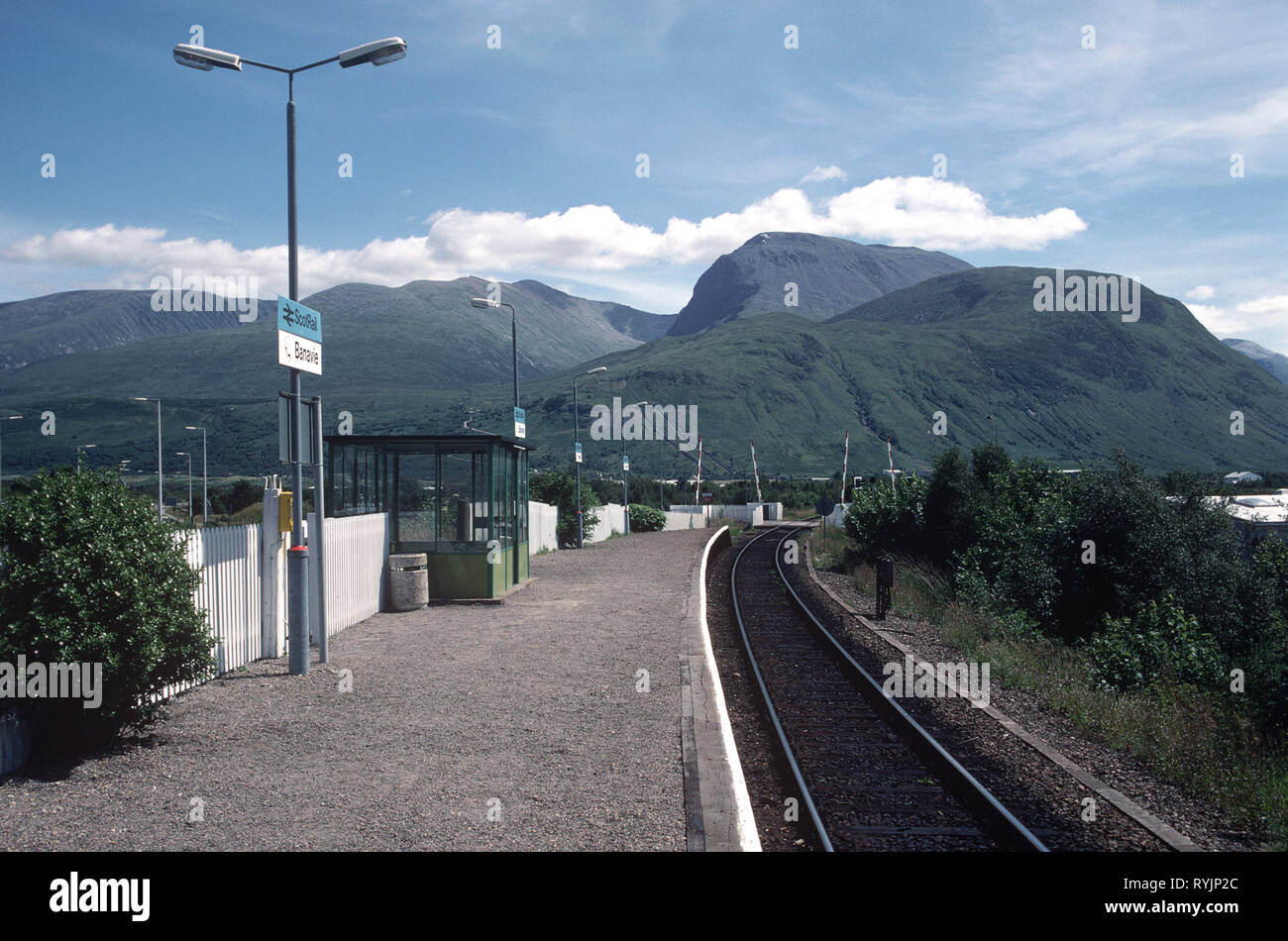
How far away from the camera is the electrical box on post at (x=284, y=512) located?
473 inches

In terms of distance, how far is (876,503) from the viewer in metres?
37.3

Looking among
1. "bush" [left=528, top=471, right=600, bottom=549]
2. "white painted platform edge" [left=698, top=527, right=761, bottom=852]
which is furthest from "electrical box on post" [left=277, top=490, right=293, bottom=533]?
"bush" [left=528, top=471, right=600, bottom=549]

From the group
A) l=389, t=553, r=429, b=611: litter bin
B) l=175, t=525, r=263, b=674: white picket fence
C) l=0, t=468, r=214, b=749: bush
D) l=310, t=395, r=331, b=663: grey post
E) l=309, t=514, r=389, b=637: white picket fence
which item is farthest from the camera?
l=389, t=553, r=429, b=611: litter bin

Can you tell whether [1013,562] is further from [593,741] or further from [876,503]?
[593,741]

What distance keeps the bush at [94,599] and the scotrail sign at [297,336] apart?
3.56 meters

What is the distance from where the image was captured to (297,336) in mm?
11984

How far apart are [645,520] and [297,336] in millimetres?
42136

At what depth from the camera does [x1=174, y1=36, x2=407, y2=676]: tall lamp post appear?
432 inches

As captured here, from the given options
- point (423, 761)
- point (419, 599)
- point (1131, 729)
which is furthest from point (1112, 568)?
point (423, 761)

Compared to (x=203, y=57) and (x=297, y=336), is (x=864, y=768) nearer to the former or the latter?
(x=297, y=336)

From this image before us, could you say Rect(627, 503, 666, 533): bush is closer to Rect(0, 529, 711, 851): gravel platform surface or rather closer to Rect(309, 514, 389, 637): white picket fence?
Rect(309, 514, 389, 637): white picket fence

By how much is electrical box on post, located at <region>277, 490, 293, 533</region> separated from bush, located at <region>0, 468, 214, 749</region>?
3.46 m

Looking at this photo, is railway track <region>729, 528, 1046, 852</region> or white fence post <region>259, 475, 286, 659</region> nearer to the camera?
railway track <region>729, 528, 1046, 852</region>
